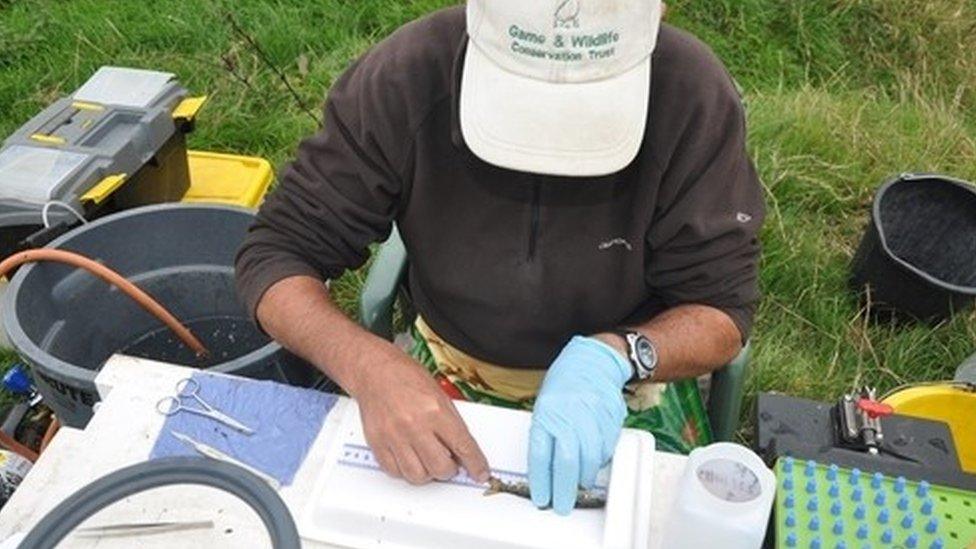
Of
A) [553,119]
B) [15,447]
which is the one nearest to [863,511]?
[553,119]

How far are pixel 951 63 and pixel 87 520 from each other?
3.60 m

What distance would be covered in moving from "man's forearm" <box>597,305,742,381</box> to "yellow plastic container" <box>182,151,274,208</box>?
1333 mm

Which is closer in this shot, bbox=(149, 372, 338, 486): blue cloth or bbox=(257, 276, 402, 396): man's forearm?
bbox=(149, 372, 338, 486): blue cloth

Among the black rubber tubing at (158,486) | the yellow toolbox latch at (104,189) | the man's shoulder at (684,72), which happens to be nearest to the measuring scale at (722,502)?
the black rubber tubing at (158,486)

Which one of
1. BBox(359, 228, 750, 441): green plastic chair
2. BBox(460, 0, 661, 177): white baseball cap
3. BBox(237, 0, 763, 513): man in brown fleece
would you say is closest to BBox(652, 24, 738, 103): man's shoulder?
BBox(237, 0, 763, 513): man in brown fleece

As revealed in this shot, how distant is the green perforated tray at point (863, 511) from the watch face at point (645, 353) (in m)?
→ 0.34

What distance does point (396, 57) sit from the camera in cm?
160

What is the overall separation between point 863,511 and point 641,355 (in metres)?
0.45

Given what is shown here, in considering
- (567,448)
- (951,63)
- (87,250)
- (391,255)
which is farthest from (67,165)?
(951,63)

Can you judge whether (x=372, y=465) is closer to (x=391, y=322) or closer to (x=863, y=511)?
(x=863, y=511)

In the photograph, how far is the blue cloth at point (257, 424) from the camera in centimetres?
122

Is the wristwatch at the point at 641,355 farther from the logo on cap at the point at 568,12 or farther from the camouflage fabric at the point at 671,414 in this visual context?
the logo on cap at the point at 568,12

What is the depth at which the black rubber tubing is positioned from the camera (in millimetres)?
1024

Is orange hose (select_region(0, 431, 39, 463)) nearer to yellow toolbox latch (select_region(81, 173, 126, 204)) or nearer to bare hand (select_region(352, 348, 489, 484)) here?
yellow toolbox latch (select_region(81, 173, 126, 204))
